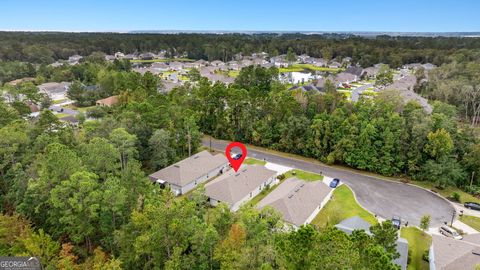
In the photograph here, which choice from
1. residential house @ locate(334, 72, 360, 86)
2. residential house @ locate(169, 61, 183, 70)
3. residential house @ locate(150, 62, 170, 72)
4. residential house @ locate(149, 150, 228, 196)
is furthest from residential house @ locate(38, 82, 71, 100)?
residential house @ locate(334, 72, 360, 86)

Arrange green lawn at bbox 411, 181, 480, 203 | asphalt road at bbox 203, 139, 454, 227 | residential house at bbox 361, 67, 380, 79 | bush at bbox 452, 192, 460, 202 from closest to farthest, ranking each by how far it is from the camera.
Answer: asphalt road at bbox 203, 139, 454, 227 → bush at bbox 452, 192, 460, 202 → green lawn at bbox 411, 181, 480, 203 → residential house at bbox 361, 67, 380, 79

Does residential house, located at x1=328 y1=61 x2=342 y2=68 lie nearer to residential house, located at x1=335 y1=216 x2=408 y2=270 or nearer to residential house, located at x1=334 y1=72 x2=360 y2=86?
residential house, located at x1=334 y1=72 x2=360 y2=86

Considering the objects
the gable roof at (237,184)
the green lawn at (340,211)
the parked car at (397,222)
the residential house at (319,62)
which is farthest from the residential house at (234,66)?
the parked car at (397,222)

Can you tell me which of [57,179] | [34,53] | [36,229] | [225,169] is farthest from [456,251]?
[34,53]

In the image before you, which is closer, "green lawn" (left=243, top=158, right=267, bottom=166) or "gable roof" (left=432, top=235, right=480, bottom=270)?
"gable roof" (left=432, top=235, right=480, bottom=270)

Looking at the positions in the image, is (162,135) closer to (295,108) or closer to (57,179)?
(57,179)

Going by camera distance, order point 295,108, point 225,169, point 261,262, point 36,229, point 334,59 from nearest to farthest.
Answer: point 261,262, point 36,229, point 225,169, point 295,108, point 334,59

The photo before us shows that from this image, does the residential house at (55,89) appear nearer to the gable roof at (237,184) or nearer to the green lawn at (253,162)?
the green lawn at (253,162)
